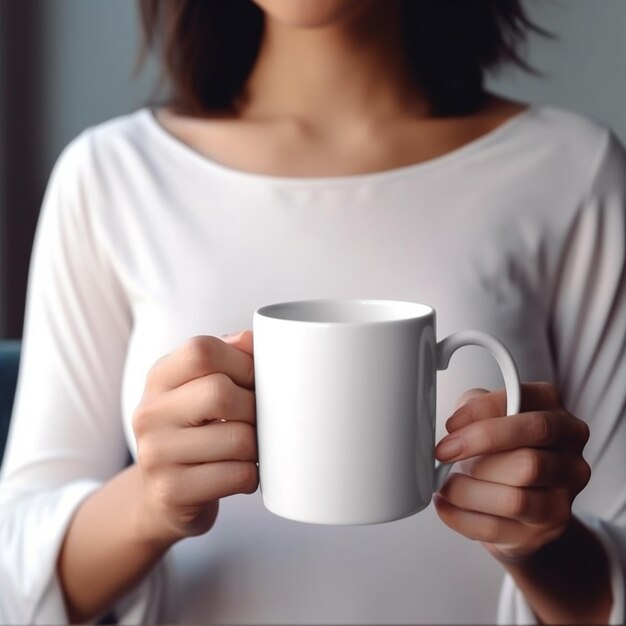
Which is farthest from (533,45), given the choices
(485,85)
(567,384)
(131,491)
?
(131,491)

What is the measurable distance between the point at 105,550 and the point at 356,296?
15 cm

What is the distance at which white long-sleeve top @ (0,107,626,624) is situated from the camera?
0.39 meters

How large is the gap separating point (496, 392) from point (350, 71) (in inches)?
7.8

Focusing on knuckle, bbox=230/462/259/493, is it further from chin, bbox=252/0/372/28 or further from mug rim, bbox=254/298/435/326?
chin, bbox=252/0/372/28

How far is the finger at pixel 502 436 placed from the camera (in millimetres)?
270

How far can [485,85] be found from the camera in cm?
45

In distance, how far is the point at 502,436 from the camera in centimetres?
27

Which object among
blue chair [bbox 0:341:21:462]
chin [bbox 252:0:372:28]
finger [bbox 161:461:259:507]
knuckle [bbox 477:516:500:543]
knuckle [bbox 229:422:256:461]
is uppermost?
chin [bbox 252:0:372:28]

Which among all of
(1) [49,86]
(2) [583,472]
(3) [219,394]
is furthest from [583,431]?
(1) [49,86]

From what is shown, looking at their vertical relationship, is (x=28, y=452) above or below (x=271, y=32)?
below

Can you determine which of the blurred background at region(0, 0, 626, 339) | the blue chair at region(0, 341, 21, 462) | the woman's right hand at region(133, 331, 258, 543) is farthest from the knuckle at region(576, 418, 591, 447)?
the blue chair at region(0, 341, 21, 462)

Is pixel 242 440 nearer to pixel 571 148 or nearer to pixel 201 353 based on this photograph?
pixel 201 353

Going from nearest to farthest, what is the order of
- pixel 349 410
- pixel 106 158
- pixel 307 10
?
pixel 349 410, pixel 307 10, pixel 106 158

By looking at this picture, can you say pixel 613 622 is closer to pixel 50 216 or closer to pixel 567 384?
pixel 567 384
